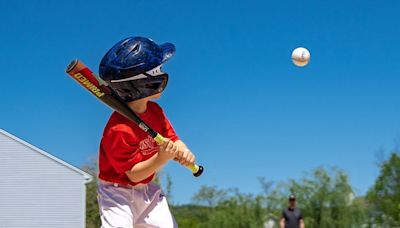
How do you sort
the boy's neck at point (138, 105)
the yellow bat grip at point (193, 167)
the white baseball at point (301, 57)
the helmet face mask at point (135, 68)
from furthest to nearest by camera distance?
the white baseball at point (301, 57)
the boy's neck at point (138, 105)
the helmet face mask at point (135, 68)
the yellow bat grip at point (193, 167)

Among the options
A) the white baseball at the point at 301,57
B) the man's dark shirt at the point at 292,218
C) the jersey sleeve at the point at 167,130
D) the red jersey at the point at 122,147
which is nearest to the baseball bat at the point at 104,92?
the red jersey at the point at 122,147

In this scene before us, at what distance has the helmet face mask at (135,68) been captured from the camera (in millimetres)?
5504

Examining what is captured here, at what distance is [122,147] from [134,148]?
0.31 ft

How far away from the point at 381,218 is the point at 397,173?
29.1 ft

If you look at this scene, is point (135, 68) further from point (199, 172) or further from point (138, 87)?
point (199, 172)

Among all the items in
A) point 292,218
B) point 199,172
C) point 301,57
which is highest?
point 292,218

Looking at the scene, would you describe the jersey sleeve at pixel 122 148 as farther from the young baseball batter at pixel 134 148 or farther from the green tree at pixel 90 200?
the green tree at pixel 90 200

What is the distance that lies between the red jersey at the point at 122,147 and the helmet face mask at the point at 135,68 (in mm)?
201

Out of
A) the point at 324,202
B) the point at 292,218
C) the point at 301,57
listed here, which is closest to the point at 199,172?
the point at 301,57

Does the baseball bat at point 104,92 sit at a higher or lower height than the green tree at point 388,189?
lower

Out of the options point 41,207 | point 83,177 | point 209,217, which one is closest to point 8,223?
point 41,207

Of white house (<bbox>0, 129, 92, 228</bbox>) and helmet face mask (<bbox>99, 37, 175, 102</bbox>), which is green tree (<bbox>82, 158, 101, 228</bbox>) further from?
helmet face mask (<bbox>99, 37, 175, 102</bbox>)

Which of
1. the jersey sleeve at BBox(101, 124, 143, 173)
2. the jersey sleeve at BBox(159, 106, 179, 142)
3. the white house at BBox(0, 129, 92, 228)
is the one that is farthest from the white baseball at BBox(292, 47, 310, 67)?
the white house at BBox(0, 129, 92, 228)

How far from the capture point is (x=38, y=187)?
4197 centimetres
